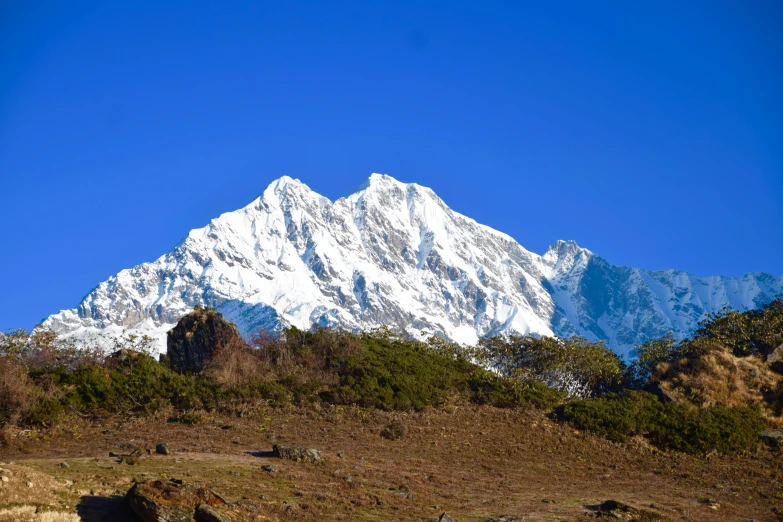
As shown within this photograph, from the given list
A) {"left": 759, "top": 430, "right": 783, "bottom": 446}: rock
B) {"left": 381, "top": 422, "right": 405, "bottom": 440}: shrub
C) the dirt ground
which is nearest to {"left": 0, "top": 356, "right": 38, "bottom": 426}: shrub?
the dirt ground

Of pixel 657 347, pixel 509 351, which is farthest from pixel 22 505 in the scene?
pixel 657 347

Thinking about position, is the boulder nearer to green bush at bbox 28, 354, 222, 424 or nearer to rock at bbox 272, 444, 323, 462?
rock at bbox 272, 444, 323, 462

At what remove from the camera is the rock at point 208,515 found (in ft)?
49.0

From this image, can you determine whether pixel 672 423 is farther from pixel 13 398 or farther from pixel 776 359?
pixel 13 398

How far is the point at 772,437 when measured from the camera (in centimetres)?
3200

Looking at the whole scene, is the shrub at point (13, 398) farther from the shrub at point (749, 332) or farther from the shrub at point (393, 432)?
the shrub at point (749, 332)

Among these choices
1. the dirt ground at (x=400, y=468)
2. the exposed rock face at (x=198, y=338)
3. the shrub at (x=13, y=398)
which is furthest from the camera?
the exposed rock face at (x=198, y=338)

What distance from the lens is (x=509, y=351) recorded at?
48375mm

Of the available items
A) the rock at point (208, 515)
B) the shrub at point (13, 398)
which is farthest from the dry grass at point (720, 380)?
the shrub at point (13, 398)

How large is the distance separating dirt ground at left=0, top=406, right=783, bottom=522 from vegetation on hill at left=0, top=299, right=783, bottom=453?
1060 millimetres

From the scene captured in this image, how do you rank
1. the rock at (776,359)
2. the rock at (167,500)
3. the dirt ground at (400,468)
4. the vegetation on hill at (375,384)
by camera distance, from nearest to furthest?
the rock at (167,500)
the dirt ground at (400,468)
the vegetation on hill at (375,384)
the rock at (776,359)

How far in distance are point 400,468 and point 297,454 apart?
3.65 meters

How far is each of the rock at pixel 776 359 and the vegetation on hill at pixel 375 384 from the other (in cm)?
60

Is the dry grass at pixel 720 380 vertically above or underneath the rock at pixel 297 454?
above
